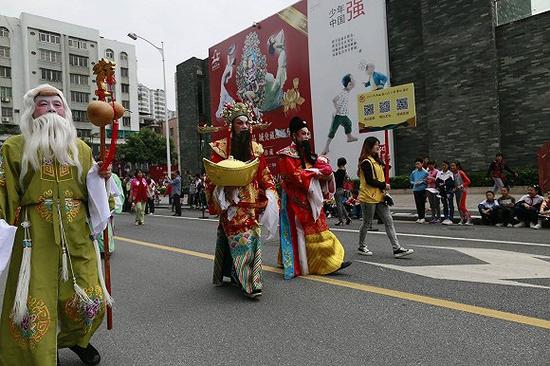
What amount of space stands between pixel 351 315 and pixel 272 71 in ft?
71.5

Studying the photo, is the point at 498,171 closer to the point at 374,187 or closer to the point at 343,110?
the point at 374,187

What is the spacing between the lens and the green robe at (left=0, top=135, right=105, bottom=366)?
8.67 feet

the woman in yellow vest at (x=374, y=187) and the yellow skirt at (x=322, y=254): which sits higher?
the woman in yellow vest at (x=374, y=187)

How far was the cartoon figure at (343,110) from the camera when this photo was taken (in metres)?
20.1

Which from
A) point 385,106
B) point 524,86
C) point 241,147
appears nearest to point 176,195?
point 385,106

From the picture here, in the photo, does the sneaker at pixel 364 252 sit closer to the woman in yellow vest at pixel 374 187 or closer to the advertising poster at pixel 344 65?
the woman in yellow vest at pixel 374 187

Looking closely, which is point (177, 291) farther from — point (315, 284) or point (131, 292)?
point (315, 284)

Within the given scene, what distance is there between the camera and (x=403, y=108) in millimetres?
13500

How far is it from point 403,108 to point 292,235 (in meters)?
9.16

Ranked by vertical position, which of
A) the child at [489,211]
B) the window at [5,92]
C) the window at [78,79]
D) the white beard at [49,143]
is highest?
the window at [78,79]

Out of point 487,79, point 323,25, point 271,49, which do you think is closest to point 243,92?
point 271,49

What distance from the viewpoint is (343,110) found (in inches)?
805

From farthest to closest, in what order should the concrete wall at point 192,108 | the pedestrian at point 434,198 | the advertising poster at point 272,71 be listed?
the concrete wall at point 192,108
the advertising poster at point 272,71
the pedestrian at point 434,198

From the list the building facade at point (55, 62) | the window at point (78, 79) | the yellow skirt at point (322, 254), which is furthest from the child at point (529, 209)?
the window at point (78, 79)
